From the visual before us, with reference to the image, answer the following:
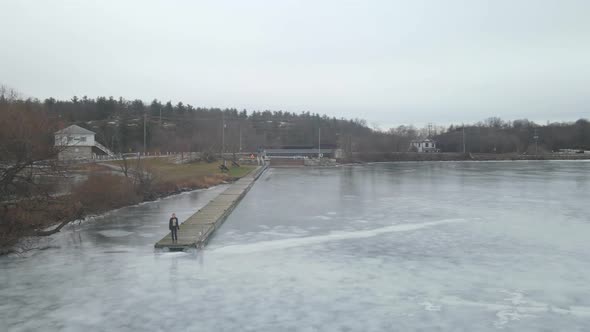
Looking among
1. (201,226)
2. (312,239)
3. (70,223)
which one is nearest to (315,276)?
(312,239)

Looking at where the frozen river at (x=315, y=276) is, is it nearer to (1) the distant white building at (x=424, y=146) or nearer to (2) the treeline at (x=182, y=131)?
(2) the treeline at (x=182, y=131)

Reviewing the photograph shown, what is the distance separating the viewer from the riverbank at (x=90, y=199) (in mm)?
16438

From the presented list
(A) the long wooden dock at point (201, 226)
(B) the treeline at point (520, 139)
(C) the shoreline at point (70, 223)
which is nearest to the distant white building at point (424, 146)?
(B) the treeline at point (520, 139)

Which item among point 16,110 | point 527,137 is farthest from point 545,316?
point 527,137

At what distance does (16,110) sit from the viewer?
18.0m

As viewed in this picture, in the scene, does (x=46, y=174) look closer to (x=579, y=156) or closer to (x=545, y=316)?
(x=545, y=316)

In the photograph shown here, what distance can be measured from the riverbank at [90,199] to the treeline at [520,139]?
9658cm

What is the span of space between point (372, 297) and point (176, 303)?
15.2ft

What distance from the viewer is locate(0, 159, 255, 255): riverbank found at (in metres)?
16.4

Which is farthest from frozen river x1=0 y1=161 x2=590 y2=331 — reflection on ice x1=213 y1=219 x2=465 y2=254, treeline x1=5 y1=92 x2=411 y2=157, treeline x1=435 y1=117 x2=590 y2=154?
treeline x1=435 y1=117 x2=590 y2=154

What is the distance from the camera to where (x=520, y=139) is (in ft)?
439

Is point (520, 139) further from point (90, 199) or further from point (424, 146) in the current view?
point (90, 199)

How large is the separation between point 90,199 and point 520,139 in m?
134

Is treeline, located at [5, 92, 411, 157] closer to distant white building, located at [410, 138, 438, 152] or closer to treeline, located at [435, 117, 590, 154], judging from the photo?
distant white building, located at [410, 138, 438, 152]
